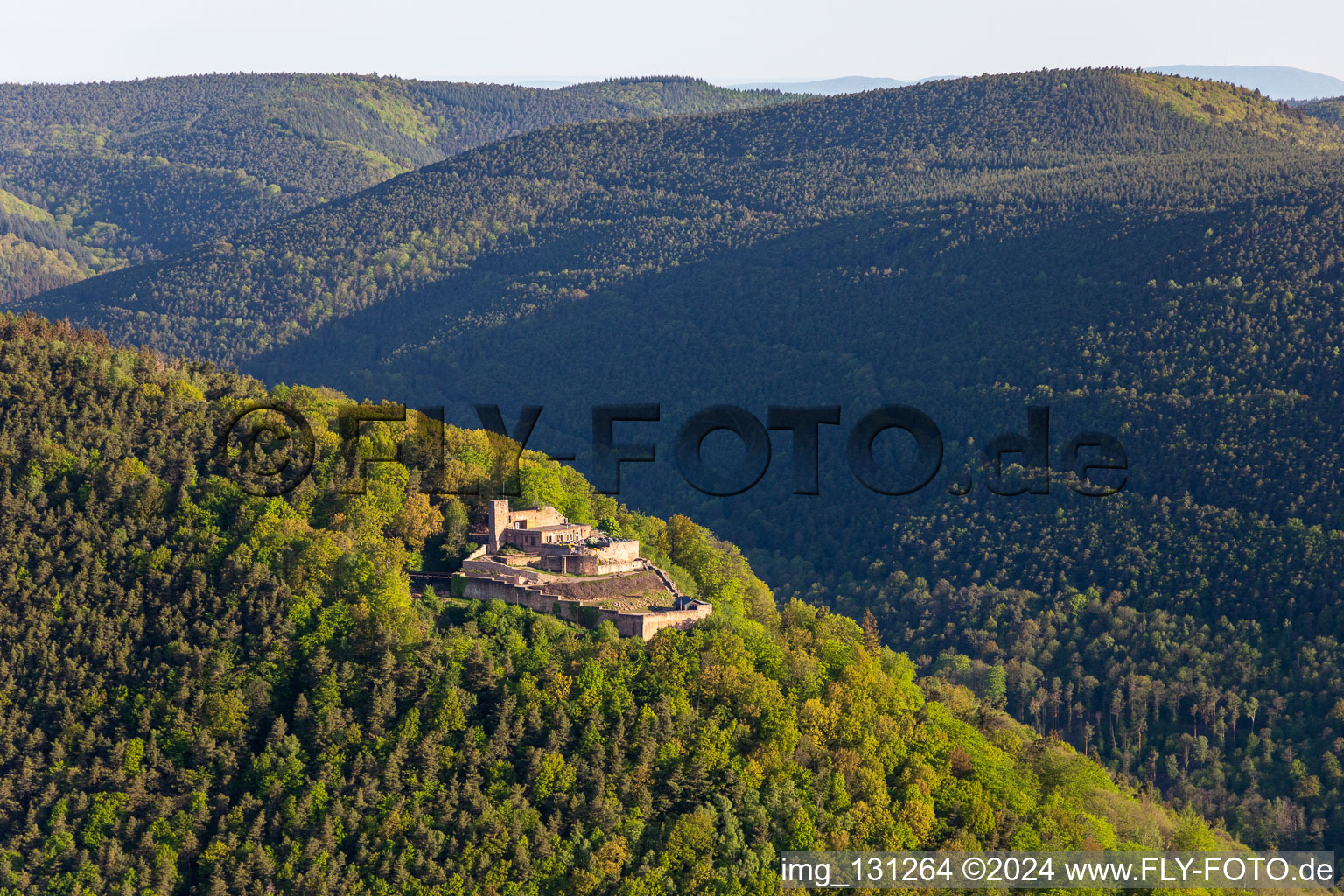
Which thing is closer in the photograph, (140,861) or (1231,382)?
(140,861)

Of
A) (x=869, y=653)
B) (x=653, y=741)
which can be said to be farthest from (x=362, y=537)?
(x=869, y=653)

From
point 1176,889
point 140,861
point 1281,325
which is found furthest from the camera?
point 1281,325

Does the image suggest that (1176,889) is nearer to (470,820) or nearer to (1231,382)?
(470,820)

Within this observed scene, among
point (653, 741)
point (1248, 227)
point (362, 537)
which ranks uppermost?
point (1248, 227)

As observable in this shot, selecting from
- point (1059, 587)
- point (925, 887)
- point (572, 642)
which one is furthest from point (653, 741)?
point (1059, 587)

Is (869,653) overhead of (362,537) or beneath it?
beneath

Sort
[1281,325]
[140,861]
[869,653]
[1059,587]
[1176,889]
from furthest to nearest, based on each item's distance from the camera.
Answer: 1. [1281,325]
2. [1059,587]
3. [869,653]
4. [1176,889]
5. [140,861]

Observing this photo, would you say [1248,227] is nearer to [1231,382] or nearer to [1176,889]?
[1231,382]
